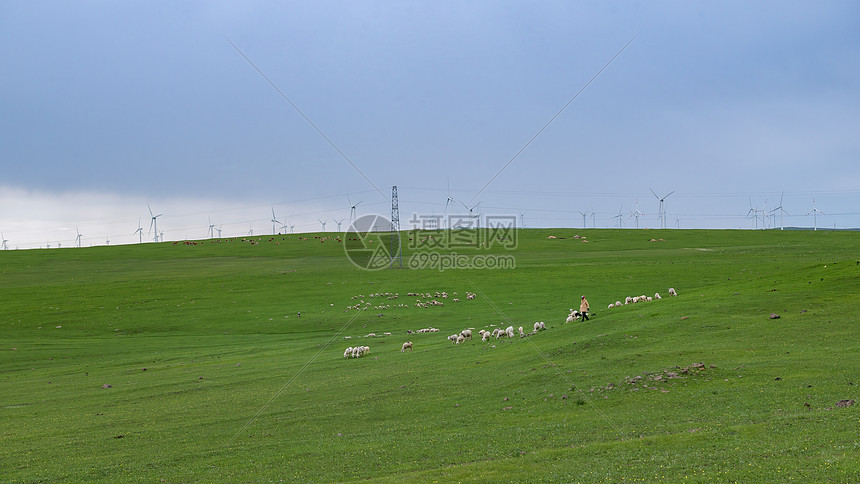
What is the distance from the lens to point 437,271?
265 ft

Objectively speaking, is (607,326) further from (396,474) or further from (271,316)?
(271,316)

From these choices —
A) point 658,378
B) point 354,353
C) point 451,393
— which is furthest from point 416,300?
point 658,378

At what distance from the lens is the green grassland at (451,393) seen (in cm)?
1327

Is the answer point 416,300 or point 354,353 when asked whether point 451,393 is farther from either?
point 416,300

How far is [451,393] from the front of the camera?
2202cm

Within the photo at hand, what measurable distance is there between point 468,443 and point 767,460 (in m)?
6.80

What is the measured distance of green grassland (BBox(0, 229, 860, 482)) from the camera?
43.5 ft

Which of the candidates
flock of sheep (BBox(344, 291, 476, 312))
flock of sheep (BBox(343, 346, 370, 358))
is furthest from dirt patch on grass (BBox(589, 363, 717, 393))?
flock of sheep (BBox(344, 291, 476, 312))

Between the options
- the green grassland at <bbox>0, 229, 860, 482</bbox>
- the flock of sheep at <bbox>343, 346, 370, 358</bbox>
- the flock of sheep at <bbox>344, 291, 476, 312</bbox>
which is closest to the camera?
the green grassland at <bbox>0, 229, 860, 482</bbox>

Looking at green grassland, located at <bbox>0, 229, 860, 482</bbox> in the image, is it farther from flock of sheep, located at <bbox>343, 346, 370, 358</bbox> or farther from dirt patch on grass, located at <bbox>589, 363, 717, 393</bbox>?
flock of sheep, located at <bbox>343, 346, 370, 358</bbox>

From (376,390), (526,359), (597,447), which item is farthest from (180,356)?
(597,447)

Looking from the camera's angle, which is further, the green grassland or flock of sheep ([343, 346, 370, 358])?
flock of sheep ([343, 346, 370, 358])

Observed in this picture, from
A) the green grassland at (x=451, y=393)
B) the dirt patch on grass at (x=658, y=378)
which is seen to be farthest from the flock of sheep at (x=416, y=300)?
the dirt patch on grass at (x=658, y=378)

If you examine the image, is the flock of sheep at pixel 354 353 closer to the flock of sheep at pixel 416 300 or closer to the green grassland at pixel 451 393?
the green grassland at pixel 451 393
